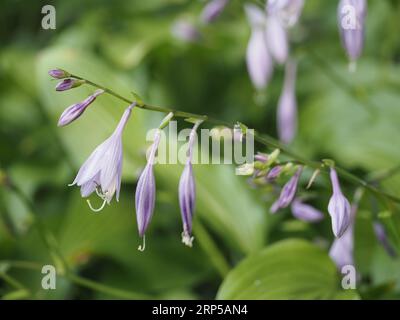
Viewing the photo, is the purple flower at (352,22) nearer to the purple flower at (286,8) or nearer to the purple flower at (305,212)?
the purple flower at (286,8)

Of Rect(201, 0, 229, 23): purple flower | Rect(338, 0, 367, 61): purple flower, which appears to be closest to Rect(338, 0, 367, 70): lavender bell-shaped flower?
Rect(338, 0, 367, 61): purple flower

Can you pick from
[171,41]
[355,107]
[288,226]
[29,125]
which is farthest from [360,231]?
[29,125]

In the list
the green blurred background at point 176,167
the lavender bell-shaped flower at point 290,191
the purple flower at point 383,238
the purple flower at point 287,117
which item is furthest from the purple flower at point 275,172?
the purple flower at point 287,117

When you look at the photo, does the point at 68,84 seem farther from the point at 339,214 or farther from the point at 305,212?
the point at 305,212

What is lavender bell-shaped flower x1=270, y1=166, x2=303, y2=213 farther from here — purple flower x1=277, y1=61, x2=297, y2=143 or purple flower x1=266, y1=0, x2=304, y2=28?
purple flower x1=277, y1=61, x2=297, y2=143
